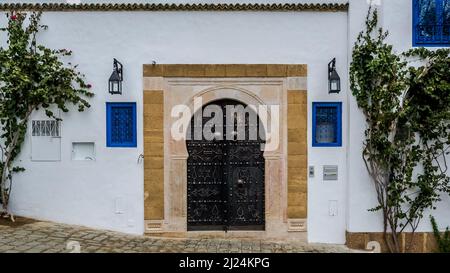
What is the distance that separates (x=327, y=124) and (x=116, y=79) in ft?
11.2

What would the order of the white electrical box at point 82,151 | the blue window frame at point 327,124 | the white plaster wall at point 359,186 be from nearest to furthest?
the white plaster wall at point 359,186 < the blue window frame at point 327,124 < the white electrical box at point 82,151

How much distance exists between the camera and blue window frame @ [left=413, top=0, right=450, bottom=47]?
5898 mm

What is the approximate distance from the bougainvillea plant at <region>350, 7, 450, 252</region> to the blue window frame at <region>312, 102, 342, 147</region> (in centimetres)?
40

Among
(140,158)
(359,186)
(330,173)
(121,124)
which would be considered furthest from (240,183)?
(121,124)

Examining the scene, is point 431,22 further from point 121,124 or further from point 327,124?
point 121,124

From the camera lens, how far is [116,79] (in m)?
5.87

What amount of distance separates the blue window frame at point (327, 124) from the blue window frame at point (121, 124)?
2924 millimetres

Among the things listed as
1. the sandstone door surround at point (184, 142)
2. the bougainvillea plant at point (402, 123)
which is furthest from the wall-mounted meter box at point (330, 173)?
the bougainvillea plant at point (402, 123)

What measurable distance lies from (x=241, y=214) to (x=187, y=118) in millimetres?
1818

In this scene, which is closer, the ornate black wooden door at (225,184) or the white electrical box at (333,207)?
the white electrical box at (333,207)

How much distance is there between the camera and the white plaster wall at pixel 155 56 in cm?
610

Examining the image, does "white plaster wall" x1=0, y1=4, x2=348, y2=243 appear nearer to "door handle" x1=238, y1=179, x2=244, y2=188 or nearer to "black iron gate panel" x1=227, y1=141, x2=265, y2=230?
"black iron gate panel" x1=227, y1=141, x2=265, y2=230

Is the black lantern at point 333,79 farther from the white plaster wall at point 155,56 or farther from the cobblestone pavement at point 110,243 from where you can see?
the cobblestone pavement at point 110,243

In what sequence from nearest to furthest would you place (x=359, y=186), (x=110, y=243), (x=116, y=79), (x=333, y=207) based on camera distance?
(x=110, y=243)
(x=116, y=79)
(x=359, y=186)
(x=333, y=207)
